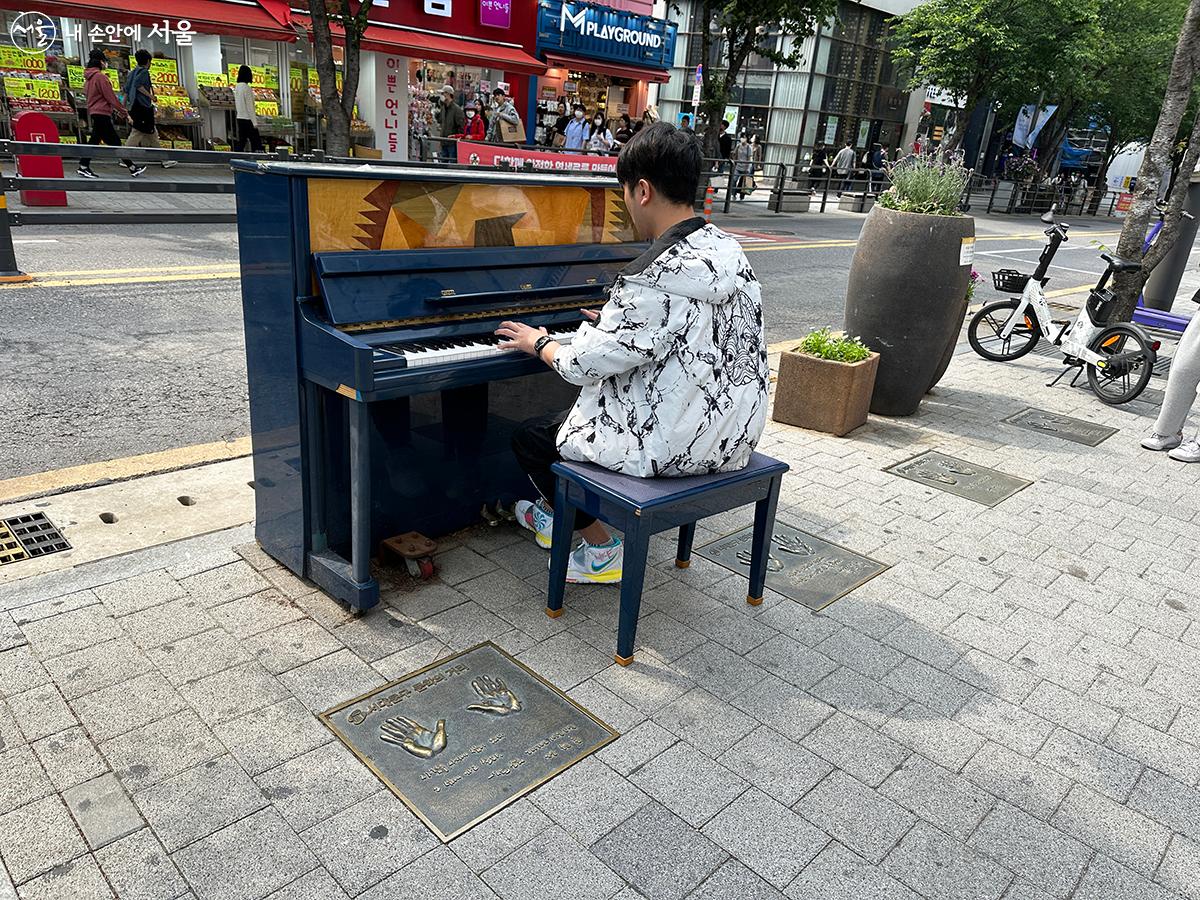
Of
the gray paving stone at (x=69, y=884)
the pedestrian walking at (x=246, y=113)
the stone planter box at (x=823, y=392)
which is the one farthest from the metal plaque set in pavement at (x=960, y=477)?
the pedestrian walking at (x=246, y=113)

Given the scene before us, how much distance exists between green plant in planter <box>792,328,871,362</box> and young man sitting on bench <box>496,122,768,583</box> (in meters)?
2.57

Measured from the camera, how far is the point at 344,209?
3.14 metres

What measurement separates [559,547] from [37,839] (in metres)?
1.79

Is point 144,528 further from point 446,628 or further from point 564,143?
point 564,143

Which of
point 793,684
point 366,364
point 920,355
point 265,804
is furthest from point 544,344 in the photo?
point 920,355

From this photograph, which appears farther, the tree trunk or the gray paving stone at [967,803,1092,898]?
the tree trunk

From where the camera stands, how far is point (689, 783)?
8.48ft

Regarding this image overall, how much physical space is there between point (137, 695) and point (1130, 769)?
10.6 feet

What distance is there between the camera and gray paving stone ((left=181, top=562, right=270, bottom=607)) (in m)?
3.32

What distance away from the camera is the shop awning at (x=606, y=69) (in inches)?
901

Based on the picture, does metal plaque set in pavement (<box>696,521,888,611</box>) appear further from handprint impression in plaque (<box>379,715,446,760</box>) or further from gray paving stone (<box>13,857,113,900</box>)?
gray paving stone (<box>13,857,113,900</box>)

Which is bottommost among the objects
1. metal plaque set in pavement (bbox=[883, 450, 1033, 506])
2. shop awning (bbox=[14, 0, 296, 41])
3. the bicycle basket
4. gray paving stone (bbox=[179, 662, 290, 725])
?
gray paving stone (bbox=[179, 662, 290, 725])

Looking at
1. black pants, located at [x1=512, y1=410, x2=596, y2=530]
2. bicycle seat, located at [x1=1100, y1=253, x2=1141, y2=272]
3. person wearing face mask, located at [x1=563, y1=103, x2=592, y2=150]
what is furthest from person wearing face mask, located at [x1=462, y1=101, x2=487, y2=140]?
black pants, located at [x1=512, y1=410, x2=596, y2=530]

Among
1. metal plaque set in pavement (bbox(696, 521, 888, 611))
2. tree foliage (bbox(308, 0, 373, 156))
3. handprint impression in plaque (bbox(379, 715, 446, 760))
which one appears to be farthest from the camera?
tree foliage (bbox(308, 0, 373, 156))
